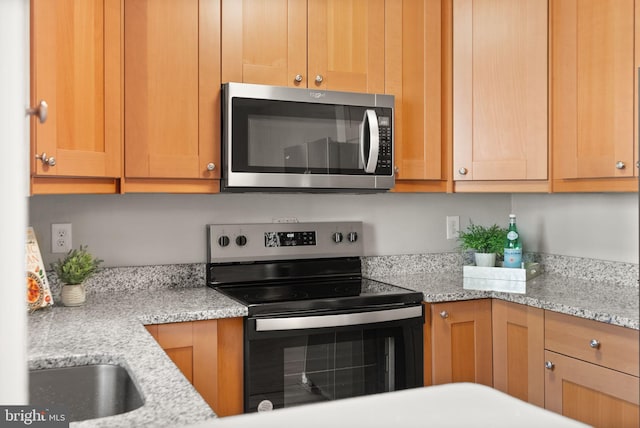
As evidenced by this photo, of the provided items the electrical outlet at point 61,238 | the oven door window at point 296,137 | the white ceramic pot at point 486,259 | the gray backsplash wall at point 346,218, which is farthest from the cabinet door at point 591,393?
the electrical outlet at point 61,238

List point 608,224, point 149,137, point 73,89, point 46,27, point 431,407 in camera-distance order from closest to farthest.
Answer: point 431,407 < point 46,27 < point 73,89 < point 149,137 < point 608,224

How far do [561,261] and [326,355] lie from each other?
3.53ft

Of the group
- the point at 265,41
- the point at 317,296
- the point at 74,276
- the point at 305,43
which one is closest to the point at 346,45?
the point at 305,43

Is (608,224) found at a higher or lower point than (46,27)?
lower

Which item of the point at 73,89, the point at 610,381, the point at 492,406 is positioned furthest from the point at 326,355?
the point at 492,406

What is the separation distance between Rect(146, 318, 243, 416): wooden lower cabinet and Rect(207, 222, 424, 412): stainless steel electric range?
3cm

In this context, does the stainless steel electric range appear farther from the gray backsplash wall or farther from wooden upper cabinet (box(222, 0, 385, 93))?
wooden upper cabinet (box(222, 0, 385, 93))

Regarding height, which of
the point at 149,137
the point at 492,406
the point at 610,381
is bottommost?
the point at 610,381

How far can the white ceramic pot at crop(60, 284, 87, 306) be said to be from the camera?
1739mm

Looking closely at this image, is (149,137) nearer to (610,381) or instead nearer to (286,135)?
(286,135)

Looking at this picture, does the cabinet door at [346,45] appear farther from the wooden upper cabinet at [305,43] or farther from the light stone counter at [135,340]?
the light stone counter at [135,340]

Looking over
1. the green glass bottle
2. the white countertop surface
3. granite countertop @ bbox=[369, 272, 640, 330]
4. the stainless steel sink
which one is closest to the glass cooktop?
granite countertop @ bbox=[369, 272, 640, 330]

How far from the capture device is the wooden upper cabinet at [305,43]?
1.85m

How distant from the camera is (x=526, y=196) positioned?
2496 mm
